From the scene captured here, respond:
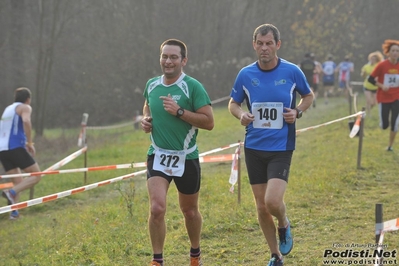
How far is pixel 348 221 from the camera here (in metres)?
7.51

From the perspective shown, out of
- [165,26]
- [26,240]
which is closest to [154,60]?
[165,26]

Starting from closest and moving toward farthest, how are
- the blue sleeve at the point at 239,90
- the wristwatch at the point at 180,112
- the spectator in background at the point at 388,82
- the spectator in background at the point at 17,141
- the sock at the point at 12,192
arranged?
the wristwatch at the point at 180,112
the blue sleeve at the point at 239,90
the sock at the point at 12,192
the spectator in background at the point at 17,141
the spectator in background at the point at 388,82

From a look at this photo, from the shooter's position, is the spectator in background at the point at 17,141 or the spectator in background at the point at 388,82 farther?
the spectator in background at the point at 388,82

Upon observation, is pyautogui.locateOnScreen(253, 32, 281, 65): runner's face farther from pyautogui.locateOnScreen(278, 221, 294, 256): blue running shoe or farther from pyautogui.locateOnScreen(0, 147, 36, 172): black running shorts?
pyautogui.locateOnScreen(0, 147, 36, 172): black running shorts

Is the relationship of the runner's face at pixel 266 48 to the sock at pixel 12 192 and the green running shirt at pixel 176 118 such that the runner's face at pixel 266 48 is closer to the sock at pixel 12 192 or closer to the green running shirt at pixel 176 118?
the green running shirt at pixel 176 118

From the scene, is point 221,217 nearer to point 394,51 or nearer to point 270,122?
point 270,122

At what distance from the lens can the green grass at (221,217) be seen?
263 inches

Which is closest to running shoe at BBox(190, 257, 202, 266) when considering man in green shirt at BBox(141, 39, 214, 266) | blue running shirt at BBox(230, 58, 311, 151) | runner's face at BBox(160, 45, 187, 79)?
man in green shirt at BBox(141, 39, 214, 266)

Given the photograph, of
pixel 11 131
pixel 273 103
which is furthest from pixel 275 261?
pixel 11 131

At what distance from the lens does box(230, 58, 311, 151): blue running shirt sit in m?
5.63

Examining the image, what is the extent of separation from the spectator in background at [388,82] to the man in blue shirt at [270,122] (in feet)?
20.9

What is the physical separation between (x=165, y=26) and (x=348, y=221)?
1147 inches

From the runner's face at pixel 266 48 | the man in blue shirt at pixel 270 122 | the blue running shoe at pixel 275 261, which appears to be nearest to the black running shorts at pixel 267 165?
the man in blue shirt at pixel 270 122

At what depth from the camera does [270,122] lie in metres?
5.64
